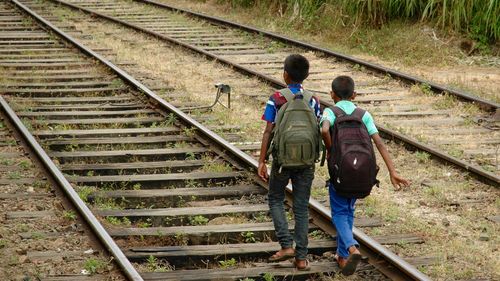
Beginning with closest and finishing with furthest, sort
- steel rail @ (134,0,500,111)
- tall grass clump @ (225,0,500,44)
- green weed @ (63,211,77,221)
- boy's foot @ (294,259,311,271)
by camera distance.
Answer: boy's foot @ (294,259,311,271) → green weed @ (63,211,77,221) → steel rail @ (134,0,500,111) → tall grass clump @ (225,0,500,44)

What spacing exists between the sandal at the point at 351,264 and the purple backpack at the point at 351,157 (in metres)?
0.40

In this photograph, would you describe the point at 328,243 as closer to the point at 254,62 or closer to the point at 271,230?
the point at 271,230

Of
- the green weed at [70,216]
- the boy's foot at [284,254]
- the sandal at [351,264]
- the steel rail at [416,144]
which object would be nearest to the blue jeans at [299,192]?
the boy's foot at [284,254]

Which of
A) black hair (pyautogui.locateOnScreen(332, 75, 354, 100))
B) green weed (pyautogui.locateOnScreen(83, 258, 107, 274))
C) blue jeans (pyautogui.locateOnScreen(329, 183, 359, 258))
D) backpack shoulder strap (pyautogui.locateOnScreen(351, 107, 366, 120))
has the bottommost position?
green weed (pyautogui.locateOnScreen(83, 258, 107, 274))

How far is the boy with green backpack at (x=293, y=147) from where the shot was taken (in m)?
6.37

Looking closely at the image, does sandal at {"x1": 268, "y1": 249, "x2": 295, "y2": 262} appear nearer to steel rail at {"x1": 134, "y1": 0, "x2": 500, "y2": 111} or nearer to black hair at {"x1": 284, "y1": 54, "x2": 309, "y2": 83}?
black hair at {"x1": 284, "y1": 54, "x2": 309, "y2": 83}

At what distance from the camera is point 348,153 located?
20.7ft

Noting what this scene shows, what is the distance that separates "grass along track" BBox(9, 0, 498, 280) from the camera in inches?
284

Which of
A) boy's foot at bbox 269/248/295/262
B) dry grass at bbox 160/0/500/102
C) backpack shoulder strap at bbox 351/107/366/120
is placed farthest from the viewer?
dry grass at bbox 160/0/500/102

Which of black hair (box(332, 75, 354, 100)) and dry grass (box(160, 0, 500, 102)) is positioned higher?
black hair (box(332, 75, 354, 100))

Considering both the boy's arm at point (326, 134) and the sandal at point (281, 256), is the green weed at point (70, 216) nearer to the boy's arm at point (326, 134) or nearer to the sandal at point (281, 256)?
the sandal at point (281, 256)

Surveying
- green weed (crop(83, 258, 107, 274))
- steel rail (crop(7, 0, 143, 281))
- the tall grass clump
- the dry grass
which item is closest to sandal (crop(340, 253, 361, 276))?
steel rail (crop(7, 0, 143, 281))

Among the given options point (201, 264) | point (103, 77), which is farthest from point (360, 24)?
point (201, 264)

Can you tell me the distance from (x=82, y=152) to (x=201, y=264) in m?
3.33
